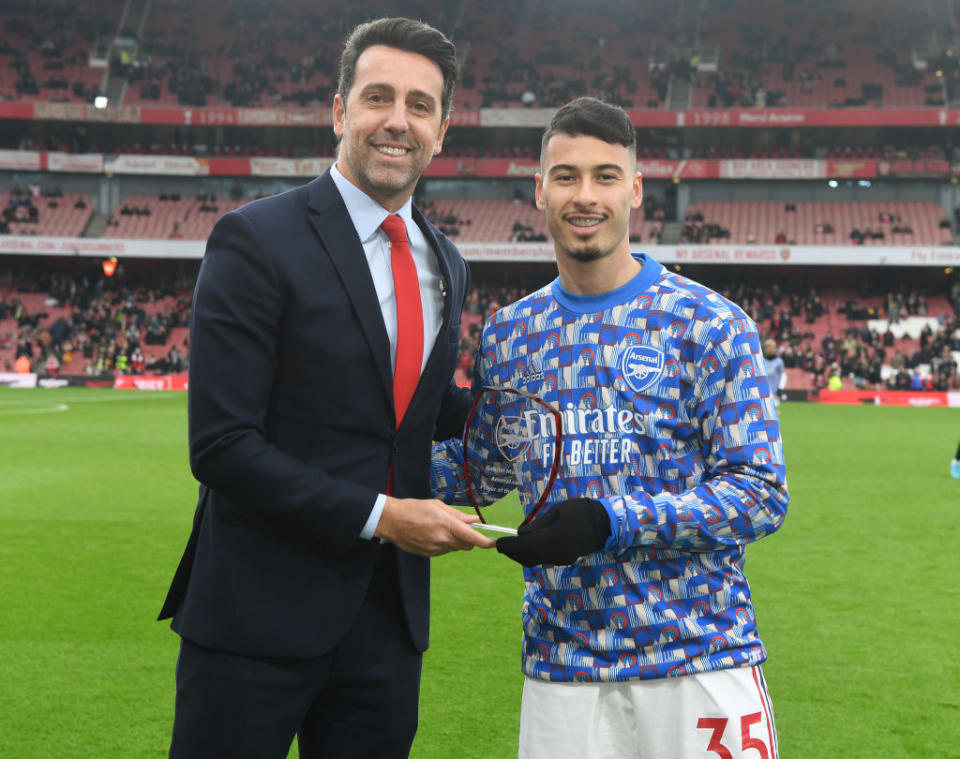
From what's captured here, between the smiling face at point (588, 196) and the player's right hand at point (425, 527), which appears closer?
the player's right hand at point (425, 527)

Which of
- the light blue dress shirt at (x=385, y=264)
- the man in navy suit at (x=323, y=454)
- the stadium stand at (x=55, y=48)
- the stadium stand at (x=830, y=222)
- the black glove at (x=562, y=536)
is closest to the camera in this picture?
the black glove at (x=562, y=536)

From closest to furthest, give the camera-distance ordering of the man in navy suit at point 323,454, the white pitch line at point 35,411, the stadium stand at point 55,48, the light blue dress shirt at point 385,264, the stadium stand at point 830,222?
the man in navy suit at point 323,454, the light blue dress shirt at point 385,264, the white pitch line at point 35,411, the stadium stand at point 830,222, the stadium stand at point 55,48

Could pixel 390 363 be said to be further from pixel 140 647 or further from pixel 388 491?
pixel 140 647

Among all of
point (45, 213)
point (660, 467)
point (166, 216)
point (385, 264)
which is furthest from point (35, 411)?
point (45, 213)

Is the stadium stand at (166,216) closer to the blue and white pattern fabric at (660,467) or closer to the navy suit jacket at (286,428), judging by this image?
the navy suit jacket at (286,428)

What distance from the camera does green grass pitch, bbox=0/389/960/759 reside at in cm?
539

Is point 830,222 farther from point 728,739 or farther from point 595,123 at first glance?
point 728,739

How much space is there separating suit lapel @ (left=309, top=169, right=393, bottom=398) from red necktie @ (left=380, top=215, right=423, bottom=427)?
0.07 meters

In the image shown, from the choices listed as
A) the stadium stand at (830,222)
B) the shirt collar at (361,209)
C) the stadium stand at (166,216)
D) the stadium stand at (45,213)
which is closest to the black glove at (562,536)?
the shirt collar at (361,209)

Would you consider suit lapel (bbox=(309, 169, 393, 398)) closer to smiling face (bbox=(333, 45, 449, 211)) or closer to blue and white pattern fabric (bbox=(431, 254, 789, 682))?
smiling face (bbox=(333, 45, 449, 211))

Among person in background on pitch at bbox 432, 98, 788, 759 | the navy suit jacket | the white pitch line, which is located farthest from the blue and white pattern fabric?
the white pitch line

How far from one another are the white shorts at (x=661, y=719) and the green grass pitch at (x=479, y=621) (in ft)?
7.97

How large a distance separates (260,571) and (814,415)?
27293 mm

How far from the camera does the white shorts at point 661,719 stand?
107 inches
